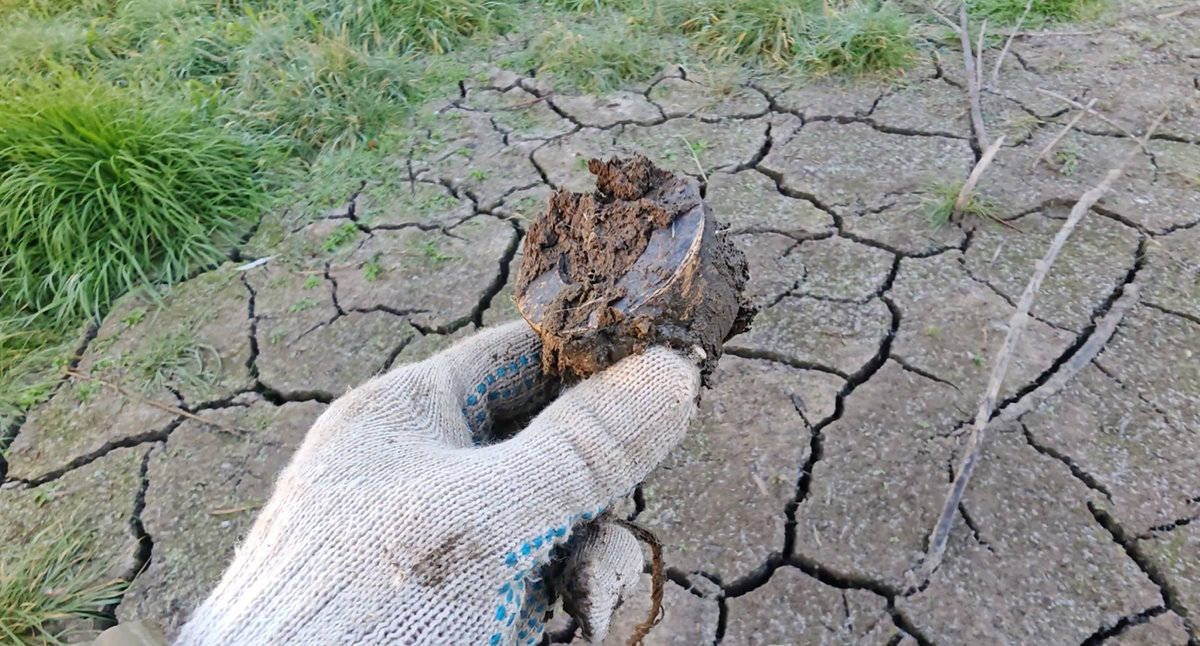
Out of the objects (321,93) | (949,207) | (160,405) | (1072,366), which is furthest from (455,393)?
(321,93)

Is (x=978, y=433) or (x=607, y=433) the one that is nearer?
(x=607, y=433)

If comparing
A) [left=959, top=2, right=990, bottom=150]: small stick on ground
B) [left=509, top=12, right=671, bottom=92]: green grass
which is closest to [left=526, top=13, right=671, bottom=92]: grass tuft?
[left=509, top=12, right=671, bottom=92]: green grass

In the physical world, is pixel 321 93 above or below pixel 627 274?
below

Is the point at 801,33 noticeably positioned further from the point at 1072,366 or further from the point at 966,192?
the point at 1072,366

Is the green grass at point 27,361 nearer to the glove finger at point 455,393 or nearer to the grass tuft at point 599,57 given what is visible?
the glove finger at point 455,393

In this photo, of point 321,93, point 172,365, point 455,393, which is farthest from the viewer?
point 321,93

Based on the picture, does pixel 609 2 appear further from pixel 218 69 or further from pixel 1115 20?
pixel 1115 20

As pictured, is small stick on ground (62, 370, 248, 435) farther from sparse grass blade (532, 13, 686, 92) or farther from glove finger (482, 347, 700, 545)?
sparse grass blade (532, 13, 686, 92)
